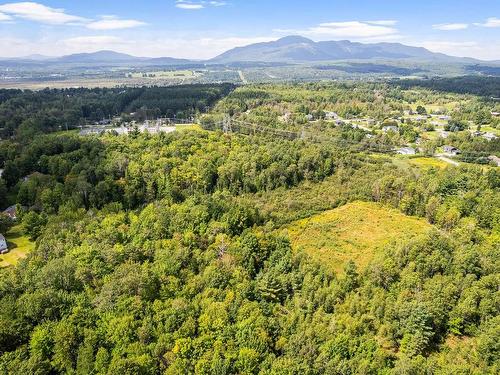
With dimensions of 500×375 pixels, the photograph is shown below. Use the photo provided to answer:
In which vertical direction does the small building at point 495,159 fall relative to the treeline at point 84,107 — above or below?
below

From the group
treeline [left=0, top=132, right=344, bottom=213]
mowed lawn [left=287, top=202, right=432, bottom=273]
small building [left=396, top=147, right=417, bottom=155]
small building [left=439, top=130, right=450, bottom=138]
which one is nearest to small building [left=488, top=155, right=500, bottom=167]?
small building [left=396, top=147, right=417, bottom=155]

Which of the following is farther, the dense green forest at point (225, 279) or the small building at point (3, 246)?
the small building at point (3, 246)

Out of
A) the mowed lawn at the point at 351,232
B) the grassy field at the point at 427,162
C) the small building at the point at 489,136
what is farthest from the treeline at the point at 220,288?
the small building at the point at 489,136

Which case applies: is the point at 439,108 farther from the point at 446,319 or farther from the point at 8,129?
the point at 8,129

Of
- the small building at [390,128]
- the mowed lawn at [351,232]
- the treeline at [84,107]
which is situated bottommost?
the mowed lawn at [351,232]

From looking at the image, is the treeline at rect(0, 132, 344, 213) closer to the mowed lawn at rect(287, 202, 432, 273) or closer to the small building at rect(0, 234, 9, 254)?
the small building at rect(0, 234, 9, 254)

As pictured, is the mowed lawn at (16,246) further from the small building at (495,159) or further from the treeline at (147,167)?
the small building at (495,159)

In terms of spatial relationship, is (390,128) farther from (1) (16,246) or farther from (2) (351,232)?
(1) (16,246)
